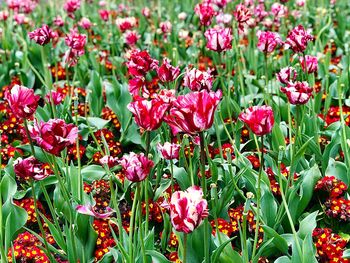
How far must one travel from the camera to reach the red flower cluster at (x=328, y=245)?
2.37 metres

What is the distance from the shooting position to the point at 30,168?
1929 mm

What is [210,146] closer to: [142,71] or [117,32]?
[142,71]

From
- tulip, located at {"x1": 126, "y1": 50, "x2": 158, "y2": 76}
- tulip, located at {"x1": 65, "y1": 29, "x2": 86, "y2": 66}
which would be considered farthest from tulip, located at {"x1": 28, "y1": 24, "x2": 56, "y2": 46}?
tulip, located at {"x1": 126, "y1": 50, "x2": 158, "y2": 76}

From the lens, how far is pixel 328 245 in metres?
2.39

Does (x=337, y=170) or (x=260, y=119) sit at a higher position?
(x=260, y=119)

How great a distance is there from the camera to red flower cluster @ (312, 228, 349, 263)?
237cm

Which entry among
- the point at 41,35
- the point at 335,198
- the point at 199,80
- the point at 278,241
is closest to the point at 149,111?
the point at 199,80

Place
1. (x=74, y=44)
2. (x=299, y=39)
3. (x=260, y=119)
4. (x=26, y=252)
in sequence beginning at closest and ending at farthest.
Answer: (x=260, y=119), (x=26, y=252), (x=299, y=39), (x=74, y=44)

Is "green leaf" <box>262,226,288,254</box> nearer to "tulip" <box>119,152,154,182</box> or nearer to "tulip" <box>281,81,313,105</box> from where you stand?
"tulip" <box>281,81,313,105</box>

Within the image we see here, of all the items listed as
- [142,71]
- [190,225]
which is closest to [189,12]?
[142,71]

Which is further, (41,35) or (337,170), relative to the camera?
(41,35)

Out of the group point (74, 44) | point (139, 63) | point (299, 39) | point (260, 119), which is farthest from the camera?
point (74, 44)

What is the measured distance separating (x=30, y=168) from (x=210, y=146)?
1523mm

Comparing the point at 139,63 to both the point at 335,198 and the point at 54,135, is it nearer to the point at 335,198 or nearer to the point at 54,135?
the point at 54,135
